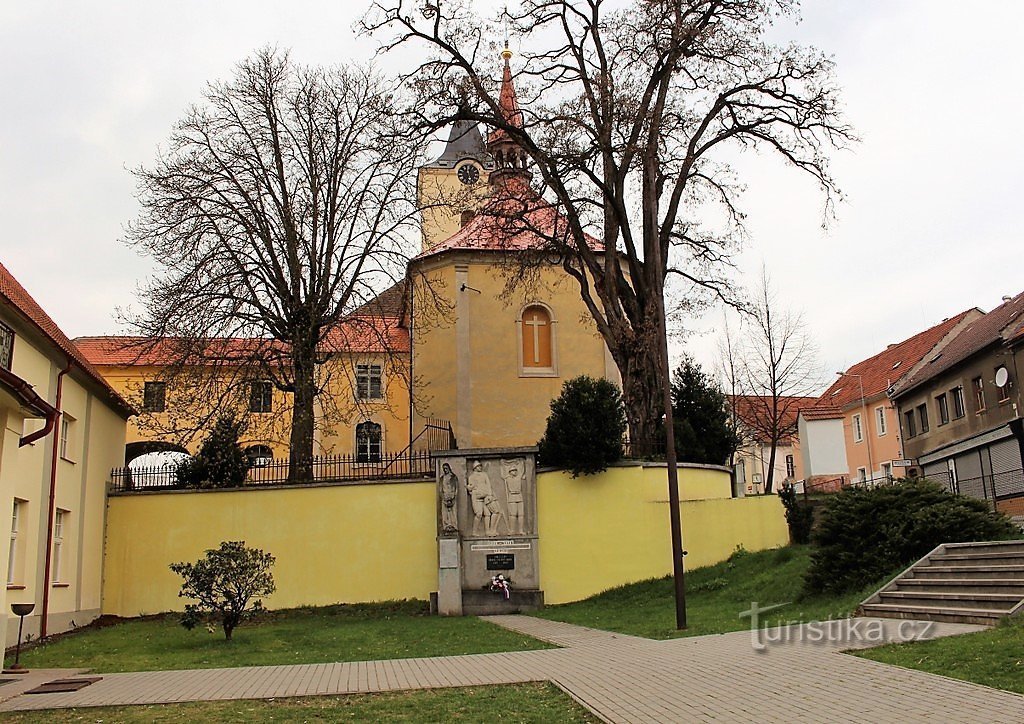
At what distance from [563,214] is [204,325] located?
10200 millimetres

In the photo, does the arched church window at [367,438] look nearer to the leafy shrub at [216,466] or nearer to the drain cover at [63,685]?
the leafy shrub at [216,466]

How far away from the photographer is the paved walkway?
8359 millimetres

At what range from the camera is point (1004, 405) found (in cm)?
3089

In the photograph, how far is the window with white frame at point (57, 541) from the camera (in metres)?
20.1

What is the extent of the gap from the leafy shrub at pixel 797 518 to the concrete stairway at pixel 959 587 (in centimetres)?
829

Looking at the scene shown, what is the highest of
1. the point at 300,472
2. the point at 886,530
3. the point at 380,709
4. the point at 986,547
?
the point at 300,472

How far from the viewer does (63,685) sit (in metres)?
12.0

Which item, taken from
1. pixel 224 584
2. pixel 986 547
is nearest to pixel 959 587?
pixel 986 547

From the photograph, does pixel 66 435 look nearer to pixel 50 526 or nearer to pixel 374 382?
pixel 50 526

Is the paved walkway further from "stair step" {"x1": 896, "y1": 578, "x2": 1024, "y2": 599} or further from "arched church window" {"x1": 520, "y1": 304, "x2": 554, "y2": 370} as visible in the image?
"arched church window" {"x1": 520, "y1": 304, "x2": 554, "y2": 370}

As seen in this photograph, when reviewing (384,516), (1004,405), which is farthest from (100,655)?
(1004,405)

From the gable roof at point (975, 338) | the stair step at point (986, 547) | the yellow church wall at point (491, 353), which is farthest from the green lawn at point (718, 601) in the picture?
the gable roof at point (975, 338)

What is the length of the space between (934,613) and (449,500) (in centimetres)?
1176

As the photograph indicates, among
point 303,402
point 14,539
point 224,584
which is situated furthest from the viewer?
point 303,402
